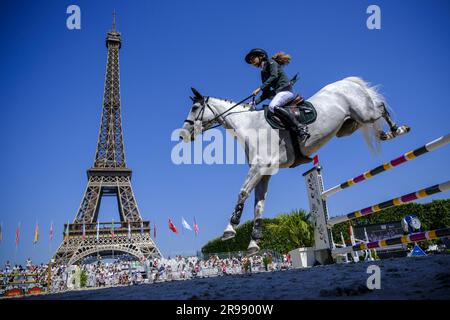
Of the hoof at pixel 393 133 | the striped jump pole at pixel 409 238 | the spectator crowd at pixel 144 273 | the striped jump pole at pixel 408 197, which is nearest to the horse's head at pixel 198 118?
the hoof at pixel 393 133

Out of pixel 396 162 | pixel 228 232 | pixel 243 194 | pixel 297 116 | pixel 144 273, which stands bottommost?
pixel 144 273

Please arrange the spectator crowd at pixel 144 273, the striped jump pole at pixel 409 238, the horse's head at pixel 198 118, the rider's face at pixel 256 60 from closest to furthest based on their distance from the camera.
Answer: the striped jump pole at pixel 409 238, the rider's face at pixel 256 60, the horse's head at pixel 198 118, the spectator crowd at pixel 144 273

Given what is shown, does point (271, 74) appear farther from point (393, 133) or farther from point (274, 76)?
point (393, 133)

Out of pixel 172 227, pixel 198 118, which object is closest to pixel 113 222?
pixel 172 227

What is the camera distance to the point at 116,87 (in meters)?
49.5

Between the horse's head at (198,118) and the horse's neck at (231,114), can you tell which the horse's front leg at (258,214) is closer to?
the horse's neck at (231,114)

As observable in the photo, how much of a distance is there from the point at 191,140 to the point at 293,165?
1.50 m

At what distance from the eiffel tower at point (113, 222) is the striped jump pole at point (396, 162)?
111ft

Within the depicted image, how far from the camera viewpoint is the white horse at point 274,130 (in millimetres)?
3697

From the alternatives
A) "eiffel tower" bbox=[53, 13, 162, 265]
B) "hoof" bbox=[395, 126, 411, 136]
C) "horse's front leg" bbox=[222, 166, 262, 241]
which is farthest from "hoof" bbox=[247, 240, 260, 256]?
"eiffel tower" bbox=[53, 13, 162, 265]

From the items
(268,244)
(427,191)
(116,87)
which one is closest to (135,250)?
(268,244)

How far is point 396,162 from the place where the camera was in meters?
4.16

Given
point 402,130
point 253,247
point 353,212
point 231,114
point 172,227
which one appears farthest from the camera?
point 172,227

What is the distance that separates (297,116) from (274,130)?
34cm
